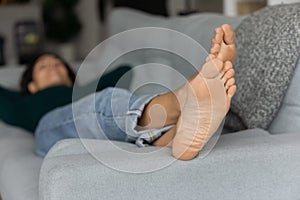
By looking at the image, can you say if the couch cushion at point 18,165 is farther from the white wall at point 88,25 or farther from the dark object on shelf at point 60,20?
the white wall at point 88,25

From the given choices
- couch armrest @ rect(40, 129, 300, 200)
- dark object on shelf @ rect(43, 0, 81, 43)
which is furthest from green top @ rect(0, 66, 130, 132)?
dark object on shelf @ rect(43, 0, 81, 43)

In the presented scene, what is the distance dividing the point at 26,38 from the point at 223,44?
474cm

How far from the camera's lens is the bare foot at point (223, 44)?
1245 millimetres

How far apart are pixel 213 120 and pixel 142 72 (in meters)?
1.15

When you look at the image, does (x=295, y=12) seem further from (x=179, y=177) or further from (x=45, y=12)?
(x=45, y=12)

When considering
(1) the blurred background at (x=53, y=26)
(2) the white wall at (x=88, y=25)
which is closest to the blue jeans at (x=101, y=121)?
(1) the blurred background at (x=53, y=26)

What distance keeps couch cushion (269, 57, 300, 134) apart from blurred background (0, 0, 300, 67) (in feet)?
10.5

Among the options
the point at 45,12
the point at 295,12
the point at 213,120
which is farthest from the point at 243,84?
the point at 45,12

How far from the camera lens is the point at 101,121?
1.67 m

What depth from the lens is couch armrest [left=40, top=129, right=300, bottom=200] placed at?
1.17 metres

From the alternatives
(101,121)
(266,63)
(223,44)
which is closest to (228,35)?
(223,44)

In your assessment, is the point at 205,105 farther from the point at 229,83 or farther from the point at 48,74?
the point at 48,74

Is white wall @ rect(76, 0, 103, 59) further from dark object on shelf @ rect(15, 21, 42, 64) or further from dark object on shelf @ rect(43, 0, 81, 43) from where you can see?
dark object on shelf @ rect(15, 21, 42, 64)

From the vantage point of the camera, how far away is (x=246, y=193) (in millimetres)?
1259
